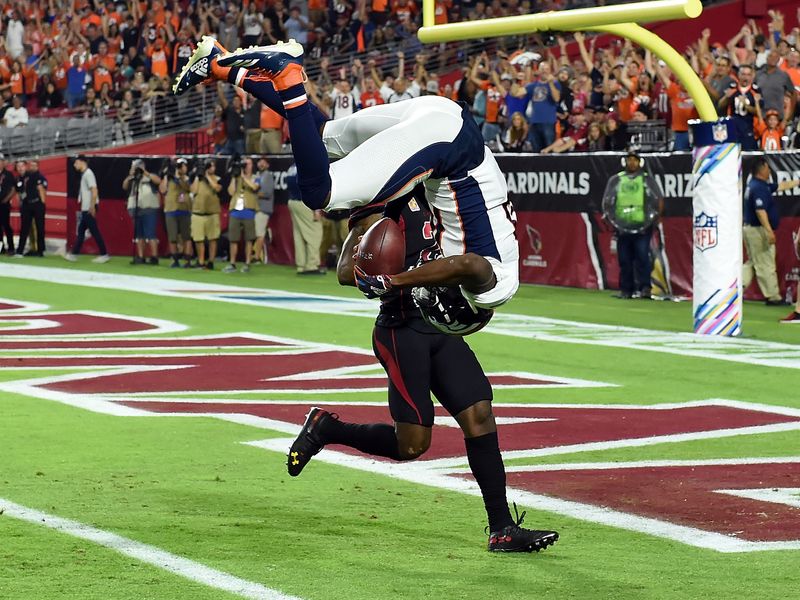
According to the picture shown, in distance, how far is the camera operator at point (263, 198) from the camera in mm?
25016

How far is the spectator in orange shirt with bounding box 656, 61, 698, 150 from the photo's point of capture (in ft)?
67.1

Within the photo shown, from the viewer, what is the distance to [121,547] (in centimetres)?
635

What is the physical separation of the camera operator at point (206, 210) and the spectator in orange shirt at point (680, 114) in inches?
310

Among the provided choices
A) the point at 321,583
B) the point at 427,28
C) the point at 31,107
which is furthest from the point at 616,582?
the point at 31,107

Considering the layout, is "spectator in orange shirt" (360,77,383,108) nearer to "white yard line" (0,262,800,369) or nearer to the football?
"white yard line" (0,262,800,369)

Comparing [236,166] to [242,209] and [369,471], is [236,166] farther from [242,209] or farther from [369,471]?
[369,471]

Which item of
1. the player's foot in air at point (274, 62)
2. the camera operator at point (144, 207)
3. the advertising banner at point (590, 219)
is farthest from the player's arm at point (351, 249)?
the camera operator at point (144, 207)

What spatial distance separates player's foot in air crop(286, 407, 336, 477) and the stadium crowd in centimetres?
684

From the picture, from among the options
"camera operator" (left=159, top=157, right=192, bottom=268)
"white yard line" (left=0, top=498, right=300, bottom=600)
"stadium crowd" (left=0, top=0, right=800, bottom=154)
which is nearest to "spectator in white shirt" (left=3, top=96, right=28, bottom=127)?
"stadium crowd" (left=0, top=0, right=800, bottom=154)

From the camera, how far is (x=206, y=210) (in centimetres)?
2488

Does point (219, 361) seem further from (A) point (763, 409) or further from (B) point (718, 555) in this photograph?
(B) point (718, 555)

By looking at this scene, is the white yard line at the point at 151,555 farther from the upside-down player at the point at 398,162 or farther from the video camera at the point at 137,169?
the video camera at the point at 137,169

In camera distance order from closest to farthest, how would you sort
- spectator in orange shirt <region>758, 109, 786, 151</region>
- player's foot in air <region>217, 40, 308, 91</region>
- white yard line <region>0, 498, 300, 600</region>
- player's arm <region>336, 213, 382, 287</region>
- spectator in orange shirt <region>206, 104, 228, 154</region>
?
player's foot in air <region>217, 40, 308, 91</region>
white yard line <region>0, 498, 300, 600</region>
player's arm <region>336, 213, 382, 287</region>
spectator in orange shirt <region>758, 109, 786, 151</region>
spectator in orange shirt <region>206, 104, 228, 154</region>

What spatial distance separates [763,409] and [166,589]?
6.16 metres
